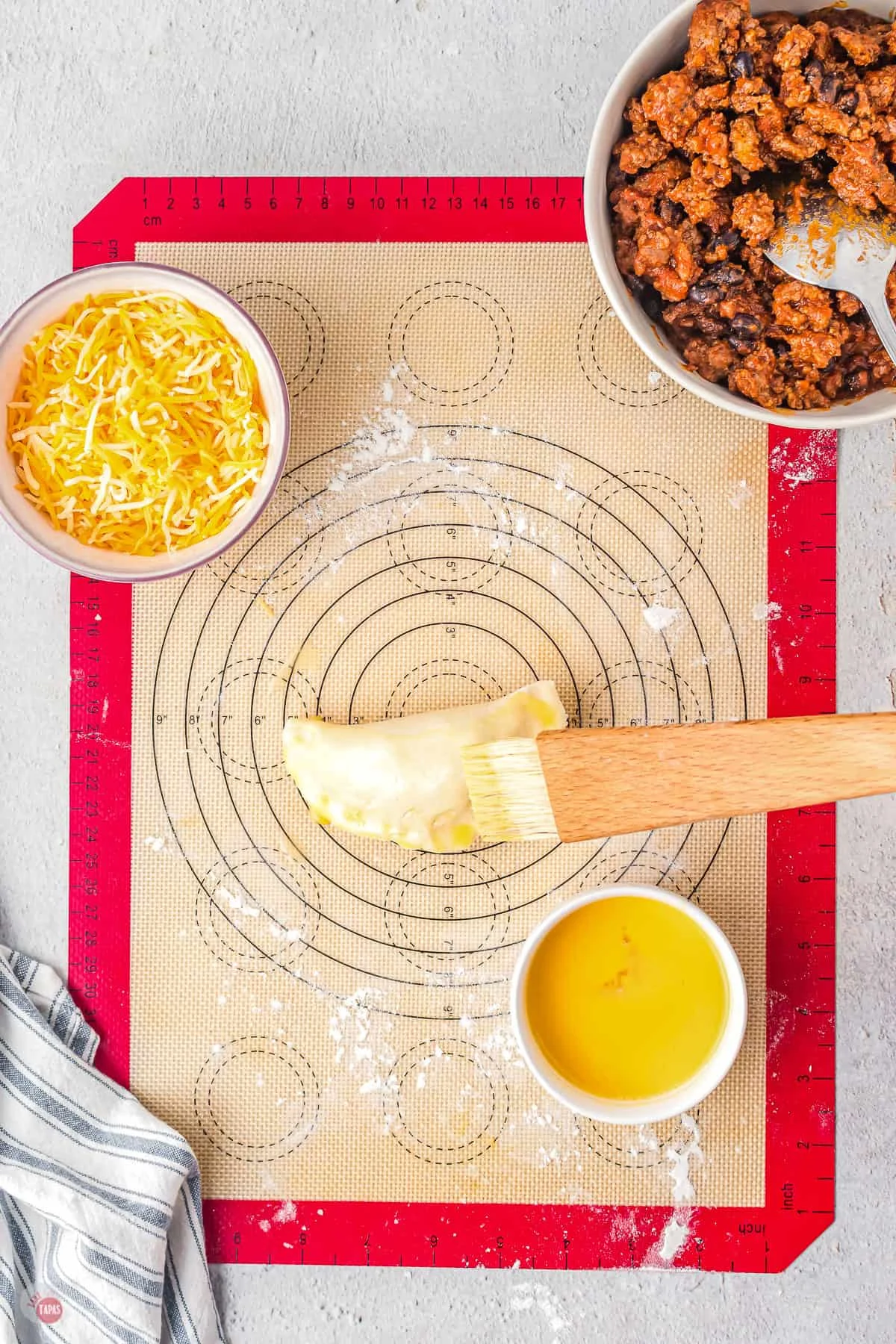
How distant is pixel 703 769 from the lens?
2.73 ft

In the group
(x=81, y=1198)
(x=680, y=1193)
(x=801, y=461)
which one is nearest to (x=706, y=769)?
(x=801, y=461)

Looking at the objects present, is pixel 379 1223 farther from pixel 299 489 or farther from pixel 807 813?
pixel 299 489

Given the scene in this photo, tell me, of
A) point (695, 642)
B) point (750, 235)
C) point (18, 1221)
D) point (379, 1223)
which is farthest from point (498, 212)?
point (18, 1221)

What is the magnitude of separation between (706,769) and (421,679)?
0.33 m

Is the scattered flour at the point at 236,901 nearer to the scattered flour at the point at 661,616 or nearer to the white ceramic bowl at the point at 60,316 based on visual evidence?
the white ceramic bowl at the point at 60,316

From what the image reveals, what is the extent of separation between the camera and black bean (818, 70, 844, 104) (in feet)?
2.72

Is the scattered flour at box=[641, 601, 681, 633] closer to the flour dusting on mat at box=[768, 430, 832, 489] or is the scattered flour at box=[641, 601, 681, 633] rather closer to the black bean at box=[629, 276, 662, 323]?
the flour dusting on mat at box=[768, 430, 832, 489]

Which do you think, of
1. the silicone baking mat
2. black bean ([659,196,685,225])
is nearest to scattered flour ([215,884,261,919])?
the silicone baking mat

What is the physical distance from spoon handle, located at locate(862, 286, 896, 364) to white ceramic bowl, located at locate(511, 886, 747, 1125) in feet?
1.63

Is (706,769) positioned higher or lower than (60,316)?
lower

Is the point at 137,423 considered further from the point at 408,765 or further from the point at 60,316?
the point at 408,765

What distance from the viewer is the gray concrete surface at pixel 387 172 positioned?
105 cm

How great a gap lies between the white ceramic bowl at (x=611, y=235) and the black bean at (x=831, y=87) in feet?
0.35

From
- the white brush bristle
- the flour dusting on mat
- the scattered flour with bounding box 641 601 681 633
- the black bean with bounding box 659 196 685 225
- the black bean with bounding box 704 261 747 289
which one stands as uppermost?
the black bean with bounding box 659 196 685 225
